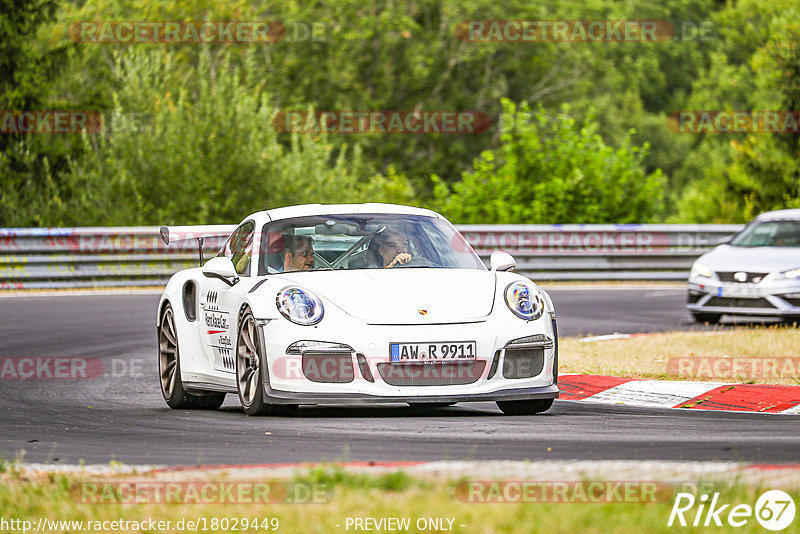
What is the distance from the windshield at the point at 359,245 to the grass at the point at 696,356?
7.22 ft

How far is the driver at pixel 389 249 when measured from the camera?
9149mm

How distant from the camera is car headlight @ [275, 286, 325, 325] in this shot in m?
8.20

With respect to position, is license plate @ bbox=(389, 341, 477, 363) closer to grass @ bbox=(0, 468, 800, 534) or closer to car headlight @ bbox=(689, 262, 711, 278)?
grass @ bbox=(0, 468, 800, 534)

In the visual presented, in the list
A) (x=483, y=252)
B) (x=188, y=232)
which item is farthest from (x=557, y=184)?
(x=188, y=232)

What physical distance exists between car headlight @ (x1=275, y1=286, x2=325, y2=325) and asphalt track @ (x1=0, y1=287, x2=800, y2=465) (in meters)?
0.59

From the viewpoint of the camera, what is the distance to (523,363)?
27.4 feet

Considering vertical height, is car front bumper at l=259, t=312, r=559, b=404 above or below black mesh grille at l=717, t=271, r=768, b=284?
above

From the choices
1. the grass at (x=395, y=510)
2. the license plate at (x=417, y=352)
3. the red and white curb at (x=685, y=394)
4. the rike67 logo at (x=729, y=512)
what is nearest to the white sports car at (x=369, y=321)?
the license plate at (x=417, y=352)

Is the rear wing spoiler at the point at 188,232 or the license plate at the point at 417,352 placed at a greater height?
the rear wing spoiler at the point at 188,232

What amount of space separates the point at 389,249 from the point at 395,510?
4.42 m

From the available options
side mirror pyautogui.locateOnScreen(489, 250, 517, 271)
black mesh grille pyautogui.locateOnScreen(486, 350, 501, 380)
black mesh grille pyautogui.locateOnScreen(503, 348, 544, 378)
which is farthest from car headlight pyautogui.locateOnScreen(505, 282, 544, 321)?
side mirror pyautogui.locateOnScreen(489, 250, 517, 271)

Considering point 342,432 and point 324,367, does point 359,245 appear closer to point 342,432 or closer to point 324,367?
point 324,367

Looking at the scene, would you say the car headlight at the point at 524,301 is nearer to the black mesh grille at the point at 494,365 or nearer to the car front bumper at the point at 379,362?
the car front bumper at the point at 379,362

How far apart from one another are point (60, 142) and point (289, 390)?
22.8 meters
